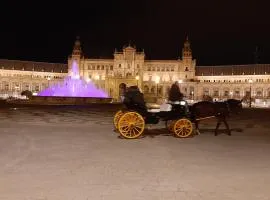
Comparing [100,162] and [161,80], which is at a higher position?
[161,80]

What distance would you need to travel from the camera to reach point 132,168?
909 centimetres

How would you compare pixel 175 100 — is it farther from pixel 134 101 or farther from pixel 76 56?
pixel 76 56

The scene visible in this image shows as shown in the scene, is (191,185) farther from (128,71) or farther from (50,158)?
(128,71)

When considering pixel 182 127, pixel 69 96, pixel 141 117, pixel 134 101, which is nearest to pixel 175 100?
pixel 182 127

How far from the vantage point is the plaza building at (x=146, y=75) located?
13025 centimetres

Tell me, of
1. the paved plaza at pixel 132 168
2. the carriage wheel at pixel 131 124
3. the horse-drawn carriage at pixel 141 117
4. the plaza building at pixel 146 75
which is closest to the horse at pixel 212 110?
the horse-drawn carriage at pixel 141 117

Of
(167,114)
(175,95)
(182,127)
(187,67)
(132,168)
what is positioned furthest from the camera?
(187,67)

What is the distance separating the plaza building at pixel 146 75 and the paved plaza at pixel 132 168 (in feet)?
370

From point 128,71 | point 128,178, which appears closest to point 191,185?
point 128,178

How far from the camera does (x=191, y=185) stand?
7641 millimetres

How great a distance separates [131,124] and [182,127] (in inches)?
76.0

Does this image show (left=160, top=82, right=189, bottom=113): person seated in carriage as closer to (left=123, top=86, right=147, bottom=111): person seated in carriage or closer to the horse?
the horse

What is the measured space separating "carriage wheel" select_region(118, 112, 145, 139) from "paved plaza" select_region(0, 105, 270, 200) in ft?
1.07

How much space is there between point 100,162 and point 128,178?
1769mm
